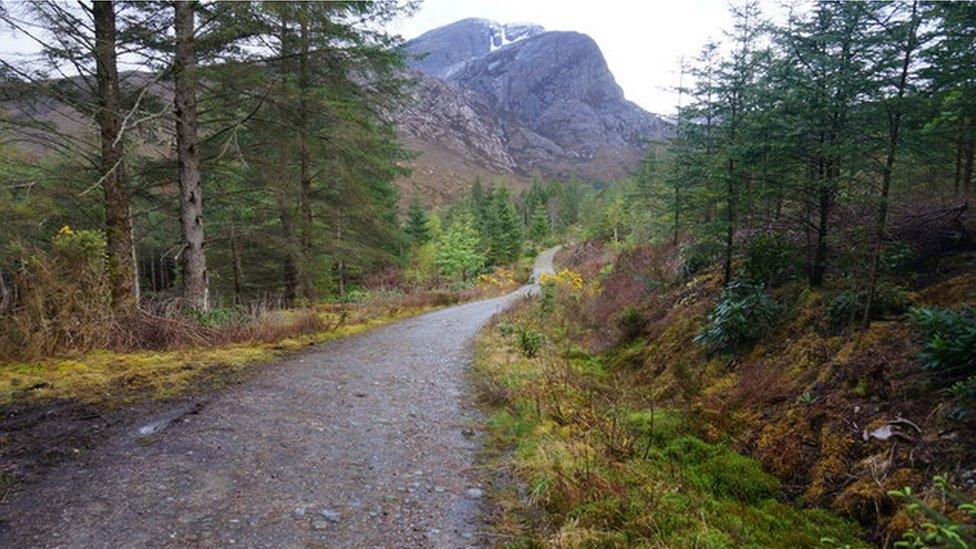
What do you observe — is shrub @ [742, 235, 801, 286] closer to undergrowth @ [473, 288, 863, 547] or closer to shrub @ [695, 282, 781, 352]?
shrub @ [695, 282, 781, 352]

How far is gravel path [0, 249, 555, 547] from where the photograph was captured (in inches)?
120

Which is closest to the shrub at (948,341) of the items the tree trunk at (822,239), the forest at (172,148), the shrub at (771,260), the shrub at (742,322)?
the shrub at (742,322)

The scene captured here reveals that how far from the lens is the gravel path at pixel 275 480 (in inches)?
120

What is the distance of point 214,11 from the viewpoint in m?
8.63

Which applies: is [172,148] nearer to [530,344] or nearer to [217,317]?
[217,317]

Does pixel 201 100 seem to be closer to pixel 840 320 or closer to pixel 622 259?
pixel 840 320

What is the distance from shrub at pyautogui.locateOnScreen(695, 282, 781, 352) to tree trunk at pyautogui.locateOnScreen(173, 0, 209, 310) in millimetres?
9037

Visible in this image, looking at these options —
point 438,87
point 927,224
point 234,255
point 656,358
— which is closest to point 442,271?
point 234,255

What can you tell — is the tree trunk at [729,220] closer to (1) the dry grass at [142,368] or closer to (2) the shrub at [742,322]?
(2) the shrub at [742,322]

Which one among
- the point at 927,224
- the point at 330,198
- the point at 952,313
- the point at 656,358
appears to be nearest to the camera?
the point at 952,313

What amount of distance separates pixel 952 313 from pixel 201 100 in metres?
11.0

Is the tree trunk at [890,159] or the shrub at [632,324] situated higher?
the tree trunk at [890,159]

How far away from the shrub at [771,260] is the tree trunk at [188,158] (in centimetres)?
994

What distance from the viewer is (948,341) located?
4.01m
